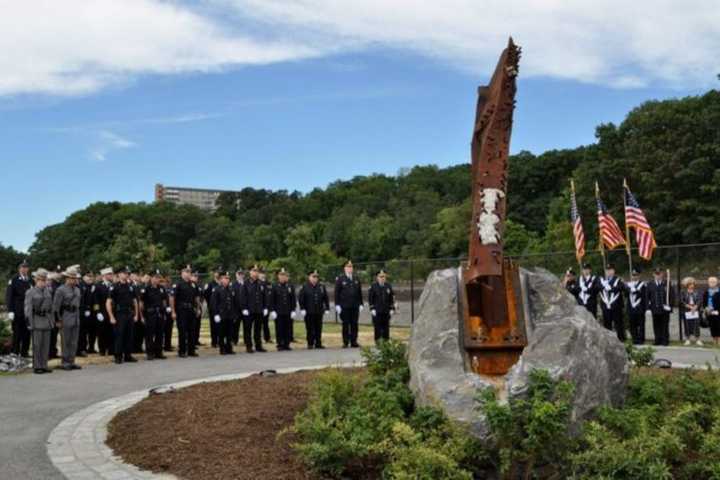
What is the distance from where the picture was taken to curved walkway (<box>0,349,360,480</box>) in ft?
23.7

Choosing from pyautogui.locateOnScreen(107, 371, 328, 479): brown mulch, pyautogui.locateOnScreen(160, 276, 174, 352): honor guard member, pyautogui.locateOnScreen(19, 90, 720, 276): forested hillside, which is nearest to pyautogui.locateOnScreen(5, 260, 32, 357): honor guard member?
pyautogui.locateOnScreen(160, 276, 174, 352): honor guard member

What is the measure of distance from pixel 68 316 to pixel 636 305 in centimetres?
1250

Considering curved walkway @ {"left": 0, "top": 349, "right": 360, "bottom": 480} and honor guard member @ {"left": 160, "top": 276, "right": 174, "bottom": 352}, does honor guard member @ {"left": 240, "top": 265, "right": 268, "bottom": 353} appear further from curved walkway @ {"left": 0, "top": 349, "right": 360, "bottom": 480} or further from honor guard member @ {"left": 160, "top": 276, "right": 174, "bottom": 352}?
honor guard member @ {"left": 160, "top": 276, "right": 174, "bottom": 352}

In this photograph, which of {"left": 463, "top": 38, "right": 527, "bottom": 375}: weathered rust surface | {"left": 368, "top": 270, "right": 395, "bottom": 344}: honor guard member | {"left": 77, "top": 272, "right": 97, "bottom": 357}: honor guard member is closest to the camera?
{"left": 463, "top": 38, "right": 527, "bottom": 375}: weathered rust surface

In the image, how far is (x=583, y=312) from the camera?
7.82 meters

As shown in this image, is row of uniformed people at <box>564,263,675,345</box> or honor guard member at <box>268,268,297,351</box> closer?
row of uniformed people at <box>564,263,675,345</box>

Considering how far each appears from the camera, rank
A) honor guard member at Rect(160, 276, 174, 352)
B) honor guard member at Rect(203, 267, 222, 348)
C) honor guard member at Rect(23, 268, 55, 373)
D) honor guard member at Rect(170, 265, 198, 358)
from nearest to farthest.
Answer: honor guard member at Rect(23, 268, 55, 373) → honor guard member at Rect(170, 265, 198, 358) → honor guard member at Rect(160, 276, 174, 352) → honor guard member at Rect(203, 267, 222, 348)

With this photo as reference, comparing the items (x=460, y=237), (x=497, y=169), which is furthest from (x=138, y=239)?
(x=497, y=169)

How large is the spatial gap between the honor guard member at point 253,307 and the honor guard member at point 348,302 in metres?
1.89

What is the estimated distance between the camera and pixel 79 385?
12070 mm

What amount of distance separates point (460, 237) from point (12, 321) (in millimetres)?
45388

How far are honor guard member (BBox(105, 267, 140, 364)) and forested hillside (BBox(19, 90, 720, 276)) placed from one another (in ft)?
100

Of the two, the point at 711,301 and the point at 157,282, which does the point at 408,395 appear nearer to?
the point at 157,282

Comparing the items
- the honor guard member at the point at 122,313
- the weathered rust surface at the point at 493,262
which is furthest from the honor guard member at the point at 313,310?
the weathered rust surface at the point at 493,262
